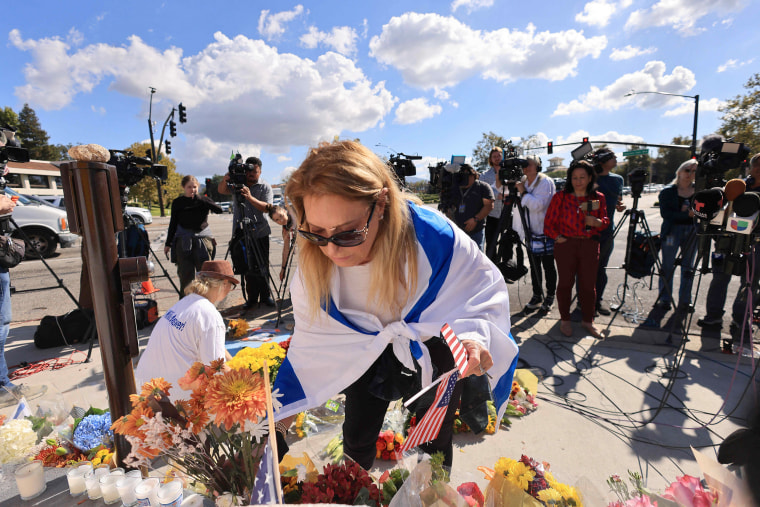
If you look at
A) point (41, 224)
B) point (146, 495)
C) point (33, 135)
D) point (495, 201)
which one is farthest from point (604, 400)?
point (33, 135)

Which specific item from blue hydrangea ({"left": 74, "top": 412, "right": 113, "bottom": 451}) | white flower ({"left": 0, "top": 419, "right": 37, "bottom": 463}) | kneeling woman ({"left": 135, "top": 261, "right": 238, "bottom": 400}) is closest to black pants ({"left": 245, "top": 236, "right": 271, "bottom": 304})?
kneeling woman ({"left": 135, "top": 261, "right": 238, "bottom": 400})

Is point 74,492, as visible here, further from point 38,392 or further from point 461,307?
point 38,392

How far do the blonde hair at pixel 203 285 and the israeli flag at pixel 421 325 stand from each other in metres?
1.17

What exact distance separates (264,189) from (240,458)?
447cm

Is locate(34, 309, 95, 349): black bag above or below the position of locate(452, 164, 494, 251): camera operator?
below

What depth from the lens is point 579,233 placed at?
395cm

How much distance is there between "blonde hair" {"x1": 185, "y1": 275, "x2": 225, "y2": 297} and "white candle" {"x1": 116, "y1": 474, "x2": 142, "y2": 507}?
137cm

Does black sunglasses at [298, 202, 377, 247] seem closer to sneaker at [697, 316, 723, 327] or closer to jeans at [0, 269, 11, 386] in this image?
jeans at [0, 269, 11, 386]

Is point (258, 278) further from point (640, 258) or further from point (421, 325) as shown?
point (640, 258)

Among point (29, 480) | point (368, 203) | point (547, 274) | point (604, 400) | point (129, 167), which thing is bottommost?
point (604, 400)

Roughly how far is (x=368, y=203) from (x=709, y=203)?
2.76 meters

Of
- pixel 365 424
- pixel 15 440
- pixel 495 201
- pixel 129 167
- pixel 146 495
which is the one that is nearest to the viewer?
pixel 146 495

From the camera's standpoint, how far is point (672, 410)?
2746 millimetres

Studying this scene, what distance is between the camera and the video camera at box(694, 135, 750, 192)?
9.09ft
